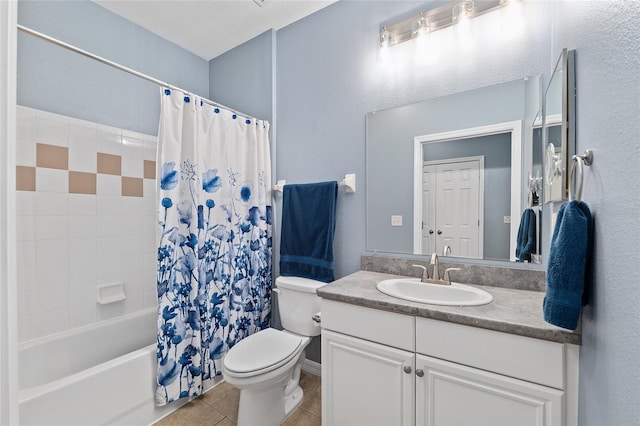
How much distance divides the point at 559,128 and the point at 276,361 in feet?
5.36

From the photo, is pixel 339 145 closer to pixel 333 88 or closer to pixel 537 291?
pixel 333 88

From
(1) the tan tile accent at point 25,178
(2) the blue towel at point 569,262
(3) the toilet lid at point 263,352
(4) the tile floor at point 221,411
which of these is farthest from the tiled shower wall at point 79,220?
(2) the blue towel at point 569,262

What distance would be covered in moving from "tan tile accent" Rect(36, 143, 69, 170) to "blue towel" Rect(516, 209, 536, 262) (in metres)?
2.69

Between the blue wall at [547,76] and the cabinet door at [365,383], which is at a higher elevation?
the blue wall at [547,76]

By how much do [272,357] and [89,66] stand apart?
88.0 inches

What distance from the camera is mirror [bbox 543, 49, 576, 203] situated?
94 centimetres

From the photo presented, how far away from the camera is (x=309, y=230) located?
1.96 m

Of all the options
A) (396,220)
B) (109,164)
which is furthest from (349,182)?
(109,164)

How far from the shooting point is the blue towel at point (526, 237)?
4.42ft

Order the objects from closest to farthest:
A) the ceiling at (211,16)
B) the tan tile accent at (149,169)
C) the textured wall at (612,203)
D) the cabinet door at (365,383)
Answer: the textured wall at (612,203) < the cabinet door at (365,383) < the ceiling at (211,16) < the tan tile accent at (149,169)

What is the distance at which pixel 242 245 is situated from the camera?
79.5 inches

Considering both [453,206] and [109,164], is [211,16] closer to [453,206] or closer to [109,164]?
[109,164]

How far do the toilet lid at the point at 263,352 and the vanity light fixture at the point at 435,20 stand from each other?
1.91 meters

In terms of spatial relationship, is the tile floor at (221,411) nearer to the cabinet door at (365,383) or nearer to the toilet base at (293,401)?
the toilet base at (293,401)
